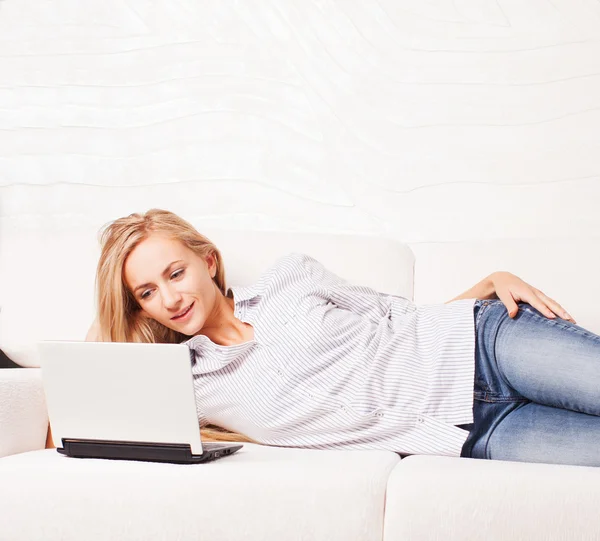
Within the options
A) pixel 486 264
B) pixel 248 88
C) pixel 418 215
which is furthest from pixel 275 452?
pixel 248 88

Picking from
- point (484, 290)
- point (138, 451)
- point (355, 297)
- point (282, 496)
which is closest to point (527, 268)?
point (484, 290)

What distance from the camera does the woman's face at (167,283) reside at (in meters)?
1.95

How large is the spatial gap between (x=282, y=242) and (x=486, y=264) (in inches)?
24.0

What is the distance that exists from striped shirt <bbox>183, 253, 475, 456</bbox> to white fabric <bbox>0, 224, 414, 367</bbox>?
0.90 ft

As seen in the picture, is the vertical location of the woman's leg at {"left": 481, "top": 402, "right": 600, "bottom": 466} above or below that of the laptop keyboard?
below

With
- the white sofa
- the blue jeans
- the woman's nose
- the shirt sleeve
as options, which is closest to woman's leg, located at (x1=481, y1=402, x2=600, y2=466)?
the blue jeans

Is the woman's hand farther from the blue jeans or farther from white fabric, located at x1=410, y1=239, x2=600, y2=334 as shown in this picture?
white fabric, located at x1=410, y1=239, x2=600, y2=334

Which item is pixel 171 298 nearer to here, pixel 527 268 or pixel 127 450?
pixel 127 450

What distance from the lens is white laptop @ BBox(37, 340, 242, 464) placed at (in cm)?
145

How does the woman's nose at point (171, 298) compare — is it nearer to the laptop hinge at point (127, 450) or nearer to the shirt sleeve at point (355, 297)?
Answer: the shirt sleeve at point (355, 297)

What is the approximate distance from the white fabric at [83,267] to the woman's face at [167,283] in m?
0.34

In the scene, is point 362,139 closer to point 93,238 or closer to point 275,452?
point 93,238

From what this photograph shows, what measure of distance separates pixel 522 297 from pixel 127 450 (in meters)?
0.95

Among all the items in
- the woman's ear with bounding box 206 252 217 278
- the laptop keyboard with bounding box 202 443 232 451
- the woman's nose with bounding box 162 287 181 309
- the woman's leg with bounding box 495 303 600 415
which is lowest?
the laptop keyboard with bounding box 202 443 232 451
